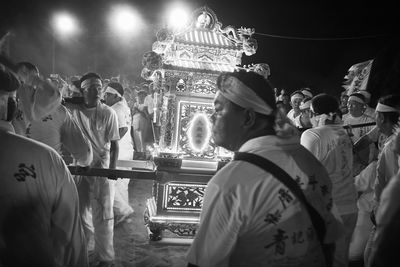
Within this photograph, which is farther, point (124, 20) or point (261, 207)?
point (124, 20)

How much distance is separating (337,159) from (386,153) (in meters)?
0.48

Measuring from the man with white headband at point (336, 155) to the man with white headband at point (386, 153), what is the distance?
0.26 m

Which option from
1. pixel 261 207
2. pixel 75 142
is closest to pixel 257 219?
pixel 261 207

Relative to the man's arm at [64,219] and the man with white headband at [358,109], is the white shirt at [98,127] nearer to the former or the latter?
the man's arm at [64,219]

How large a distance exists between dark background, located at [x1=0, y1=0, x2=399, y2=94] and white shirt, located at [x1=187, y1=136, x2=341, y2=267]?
1220 centimetres

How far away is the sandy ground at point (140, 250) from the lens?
4516 mm

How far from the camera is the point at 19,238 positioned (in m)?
1.61

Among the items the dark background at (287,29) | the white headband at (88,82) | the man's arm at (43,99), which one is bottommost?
the man's arm at (43,99)

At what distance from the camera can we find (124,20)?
16734mm

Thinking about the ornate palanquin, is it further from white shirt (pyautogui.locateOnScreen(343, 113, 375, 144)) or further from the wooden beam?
white shirt (pyautogui.locateOnScreen(343, 113, 375, 144))

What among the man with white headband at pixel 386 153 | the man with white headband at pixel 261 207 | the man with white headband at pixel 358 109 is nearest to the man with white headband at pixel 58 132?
the man with white headband at pixel 261 207

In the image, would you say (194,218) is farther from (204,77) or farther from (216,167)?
(204,77)

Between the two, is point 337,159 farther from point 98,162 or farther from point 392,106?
point 98,162

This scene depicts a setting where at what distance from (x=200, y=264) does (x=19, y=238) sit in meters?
0.87
